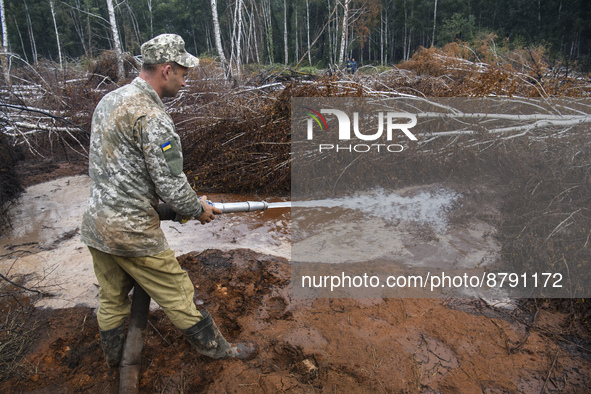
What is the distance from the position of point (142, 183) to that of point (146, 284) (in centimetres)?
63

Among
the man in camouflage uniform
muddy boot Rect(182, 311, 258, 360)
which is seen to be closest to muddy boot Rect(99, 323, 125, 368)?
the man in camouflage uniform

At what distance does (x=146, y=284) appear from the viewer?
218 centimetres

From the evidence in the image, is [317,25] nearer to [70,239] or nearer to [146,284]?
[70,239]

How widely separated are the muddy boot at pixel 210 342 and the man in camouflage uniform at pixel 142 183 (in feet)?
0.11

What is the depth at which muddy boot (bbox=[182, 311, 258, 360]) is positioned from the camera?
90.0 inches

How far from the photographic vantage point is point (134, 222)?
6.73 ft

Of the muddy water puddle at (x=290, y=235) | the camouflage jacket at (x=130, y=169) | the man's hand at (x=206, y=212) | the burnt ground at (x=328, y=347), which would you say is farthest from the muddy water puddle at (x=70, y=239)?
the man's hand at (x=206, y=212)

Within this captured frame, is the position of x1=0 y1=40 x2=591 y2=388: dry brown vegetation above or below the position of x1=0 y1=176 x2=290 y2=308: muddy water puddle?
above

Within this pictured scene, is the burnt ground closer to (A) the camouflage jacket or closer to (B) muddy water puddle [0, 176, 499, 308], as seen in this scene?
(B) muddy water puddle [0, 176, 499, 308]

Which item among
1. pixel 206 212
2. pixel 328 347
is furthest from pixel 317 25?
pixel 328 347

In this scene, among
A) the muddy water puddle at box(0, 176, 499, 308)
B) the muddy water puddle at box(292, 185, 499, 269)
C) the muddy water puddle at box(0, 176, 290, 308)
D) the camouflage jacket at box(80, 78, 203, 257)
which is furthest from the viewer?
the muddy water puddle at box(292, 185, 499, 269)

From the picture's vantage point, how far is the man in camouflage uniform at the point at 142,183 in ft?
6.54

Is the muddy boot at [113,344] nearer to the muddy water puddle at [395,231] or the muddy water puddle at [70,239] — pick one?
the muddy water puddle at [70,239]

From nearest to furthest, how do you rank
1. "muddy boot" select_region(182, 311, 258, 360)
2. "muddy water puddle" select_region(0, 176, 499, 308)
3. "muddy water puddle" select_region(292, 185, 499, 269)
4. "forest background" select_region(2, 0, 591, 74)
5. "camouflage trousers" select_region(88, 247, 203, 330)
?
"camouflage trousers" select_region(88, 247, 203, 330)
"muddy boot" select_region(182, 311, 258, 360)
"muddy water puddle" select_region(0, 176, 499, 308)
"muddy water puddle" select_region(292, 185, 499, 269)
"forest background" select_region(2, 0, 591, 74)
